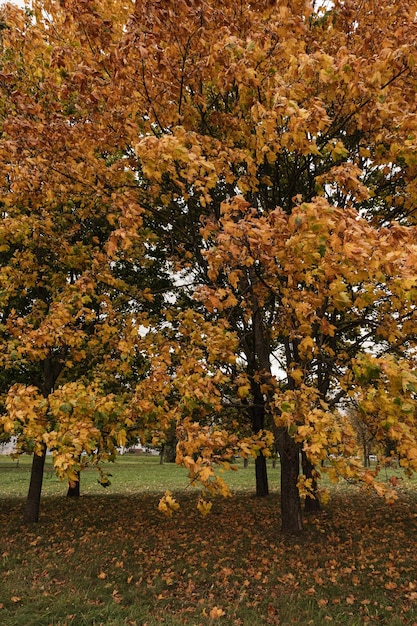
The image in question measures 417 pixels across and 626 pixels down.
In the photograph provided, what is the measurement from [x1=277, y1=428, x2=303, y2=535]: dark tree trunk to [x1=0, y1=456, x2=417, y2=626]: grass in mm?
297

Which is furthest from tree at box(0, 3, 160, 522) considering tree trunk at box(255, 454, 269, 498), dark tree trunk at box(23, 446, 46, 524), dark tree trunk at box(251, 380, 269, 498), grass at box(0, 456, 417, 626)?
tree trunk at box(255, 454, 269, 498)

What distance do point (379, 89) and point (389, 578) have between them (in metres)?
7.26

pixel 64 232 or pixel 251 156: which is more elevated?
pixel 64 232

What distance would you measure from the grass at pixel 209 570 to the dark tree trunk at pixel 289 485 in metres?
0.30

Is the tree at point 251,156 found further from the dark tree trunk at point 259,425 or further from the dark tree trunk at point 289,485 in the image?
the dark tree trunk at point 259,425

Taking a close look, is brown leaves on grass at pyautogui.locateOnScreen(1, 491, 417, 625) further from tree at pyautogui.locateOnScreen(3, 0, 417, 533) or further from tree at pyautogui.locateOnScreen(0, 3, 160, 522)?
tree at pyautogui.locateOnScreen(0, 3, 160, 522)

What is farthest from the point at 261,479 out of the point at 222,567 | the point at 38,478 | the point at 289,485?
the point at 222,567

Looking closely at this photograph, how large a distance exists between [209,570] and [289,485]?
2152 millimetres

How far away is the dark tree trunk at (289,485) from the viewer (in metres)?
7.85

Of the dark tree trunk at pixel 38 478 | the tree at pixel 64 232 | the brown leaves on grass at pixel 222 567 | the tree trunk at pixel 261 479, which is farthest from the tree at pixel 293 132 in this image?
the tree trunk at pixel 261 479

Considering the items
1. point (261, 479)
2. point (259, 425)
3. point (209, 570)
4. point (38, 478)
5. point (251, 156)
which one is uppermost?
point (251, 156)

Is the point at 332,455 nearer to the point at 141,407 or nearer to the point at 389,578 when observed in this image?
the point at 141,407

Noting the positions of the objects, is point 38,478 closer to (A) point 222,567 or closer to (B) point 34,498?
(B) point 34,498

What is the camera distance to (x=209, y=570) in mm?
7148
